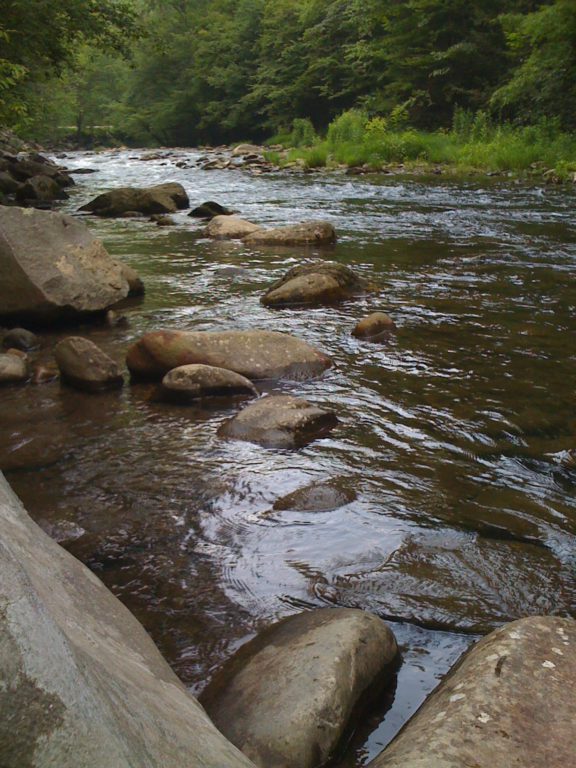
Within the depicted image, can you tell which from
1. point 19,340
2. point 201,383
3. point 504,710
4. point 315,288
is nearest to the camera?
point 504,710

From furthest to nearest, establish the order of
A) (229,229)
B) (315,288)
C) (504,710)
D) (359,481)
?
(229,229) → (315,288) → (359,481) → (504,710)

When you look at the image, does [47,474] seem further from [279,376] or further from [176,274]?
[176,274]

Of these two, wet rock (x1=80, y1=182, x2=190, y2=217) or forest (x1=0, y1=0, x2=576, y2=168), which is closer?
wet rock (x1=80, y1=182, x2=190, y2=217)

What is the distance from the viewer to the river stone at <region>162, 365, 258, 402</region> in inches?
196

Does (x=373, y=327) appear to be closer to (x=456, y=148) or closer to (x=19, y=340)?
(x=19, y=340)

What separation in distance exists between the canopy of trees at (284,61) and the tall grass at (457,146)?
1090 mm

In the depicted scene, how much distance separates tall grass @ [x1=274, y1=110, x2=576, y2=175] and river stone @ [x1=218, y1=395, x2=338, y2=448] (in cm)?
1492

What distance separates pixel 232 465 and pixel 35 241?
3527 millimetres

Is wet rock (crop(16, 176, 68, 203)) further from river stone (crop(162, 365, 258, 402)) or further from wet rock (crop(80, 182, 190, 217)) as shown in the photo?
river stone (crop(162, 365, 258, 402))

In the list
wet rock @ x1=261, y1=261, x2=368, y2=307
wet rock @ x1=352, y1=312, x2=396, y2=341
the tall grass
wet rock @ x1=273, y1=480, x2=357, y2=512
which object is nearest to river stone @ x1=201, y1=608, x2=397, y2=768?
wet rock @ x1=273, y1=480, x2=357, y2=512

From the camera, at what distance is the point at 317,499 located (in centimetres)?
358

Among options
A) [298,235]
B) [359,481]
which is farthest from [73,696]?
[298,235]

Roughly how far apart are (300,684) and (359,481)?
1702mm

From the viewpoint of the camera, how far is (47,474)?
3918 mm
